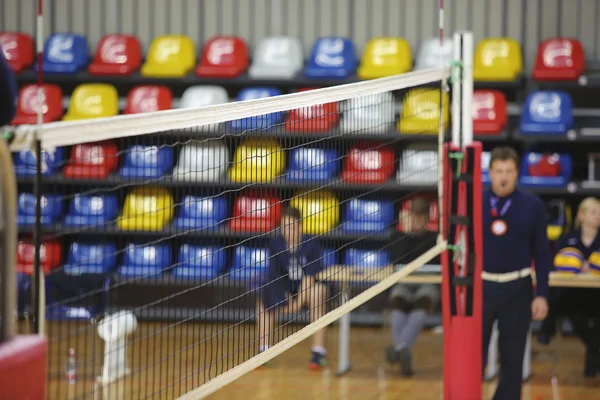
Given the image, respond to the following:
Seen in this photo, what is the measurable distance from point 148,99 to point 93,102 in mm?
585

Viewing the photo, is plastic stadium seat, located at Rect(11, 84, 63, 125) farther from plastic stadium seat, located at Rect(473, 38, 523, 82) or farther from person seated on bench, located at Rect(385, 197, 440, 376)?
plastic stadium seat, located at Rect(473, 38, 523, 82)

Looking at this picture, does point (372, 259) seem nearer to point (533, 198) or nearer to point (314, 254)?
point (314, 254)

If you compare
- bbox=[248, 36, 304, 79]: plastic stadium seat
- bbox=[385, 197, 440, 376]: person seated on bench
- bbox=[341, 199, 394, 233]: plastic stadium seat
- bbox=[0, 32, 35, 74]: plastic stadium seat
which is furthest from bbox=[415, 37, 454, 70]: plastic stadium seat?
bbox=[0, 32, 35, 74]: plastic stadium seat

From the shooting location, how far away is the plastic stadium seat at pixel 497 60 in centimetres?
962

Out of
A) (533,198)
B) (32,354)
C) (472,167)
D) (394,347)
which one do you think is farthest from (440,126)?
(32,354)

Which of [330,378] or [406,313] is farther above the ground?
[406,313]

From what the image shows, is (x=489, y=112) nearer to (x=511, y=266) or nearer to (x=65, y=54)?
(x=511, y=266)

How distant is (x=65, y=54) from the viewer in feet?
33.8

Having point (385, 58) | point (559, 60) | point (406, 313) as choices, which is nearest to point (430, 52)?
point (385, 58)

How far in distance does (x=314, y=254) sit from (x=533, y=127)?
3022mm

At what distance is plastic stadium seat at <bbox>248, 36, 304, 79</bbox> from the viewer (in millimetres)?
9984

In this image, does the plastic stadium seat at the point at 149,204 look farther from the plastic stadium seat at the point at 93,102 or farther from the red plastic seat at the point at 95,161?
the plastic stadium seat at the point at 93,102

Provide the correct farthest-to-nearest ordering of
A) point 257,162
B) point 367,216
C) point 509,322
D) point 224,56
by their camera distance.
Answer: point 224,56, point 367,216, point 257,162, point 509,322

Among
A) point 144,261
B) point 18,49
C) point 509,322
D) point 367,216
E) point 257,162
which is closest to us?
point 509,322
